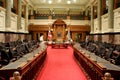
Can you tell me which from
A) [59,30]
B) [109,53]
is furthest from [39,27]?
[109,53]

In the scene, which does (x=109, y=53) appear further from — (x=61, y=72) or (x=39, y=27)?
(x=39, y=27)

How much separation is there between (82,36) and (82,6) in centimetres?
544

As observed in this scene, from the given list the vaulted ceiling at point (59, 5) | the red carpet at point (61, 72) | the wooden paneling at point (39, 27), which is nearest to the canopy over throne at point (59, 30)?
the wooden paneling at point (39, 27)

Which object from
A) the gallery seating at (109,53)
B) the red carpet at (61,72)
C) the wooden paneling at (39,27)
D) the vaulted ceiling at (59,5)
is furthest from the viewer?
the vaulted ceiling at (59,5)

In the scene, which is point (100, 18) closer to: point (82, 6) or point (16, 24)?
point (16, 24)

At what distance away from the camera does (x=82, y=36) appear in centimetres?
2814

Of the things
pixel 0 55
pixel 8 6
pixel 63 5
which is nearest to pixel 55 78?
pixel 0 55

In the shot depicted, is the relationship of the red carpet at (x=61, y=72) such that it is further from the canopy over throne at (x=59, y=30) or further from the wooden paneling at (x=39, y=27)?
the wooden paneling at (x=39, y=27)

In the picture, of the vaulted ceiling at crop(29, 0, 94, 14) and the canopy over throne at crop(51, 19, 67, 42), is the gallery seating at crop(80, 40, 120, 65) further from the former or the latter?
the vaulted ceiling at crop(29, 0, 94, 14)

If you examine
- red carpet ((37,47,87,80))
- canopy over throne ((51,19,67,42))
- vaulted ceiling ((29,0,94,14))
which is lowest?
red carpet ((37,47,87,80))

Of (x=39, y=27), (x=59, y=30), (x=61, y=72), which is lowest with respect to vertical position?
(x=61, y=72)

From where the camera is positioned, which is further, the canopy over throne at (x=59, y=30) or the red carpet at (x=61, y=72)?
the canopy over throne at (x=59, y=30)

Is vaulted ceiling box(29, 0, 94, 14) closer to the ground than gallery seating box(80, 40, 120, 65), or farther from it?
farther from it

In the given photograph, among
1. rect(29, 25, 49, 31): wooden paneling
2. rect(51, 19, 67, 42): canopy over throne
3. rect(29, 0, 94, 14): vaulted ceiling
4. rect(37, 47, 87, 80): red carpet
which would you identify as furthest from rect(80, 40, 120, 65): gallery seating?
rect(29, 0, 94, 14): vaulted ceiling
